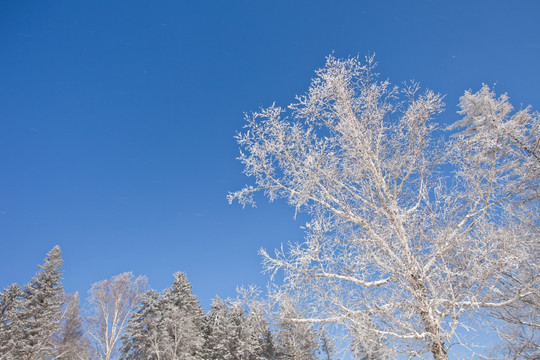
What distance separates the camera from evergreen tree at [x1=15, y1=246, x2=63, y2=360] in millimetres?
18859

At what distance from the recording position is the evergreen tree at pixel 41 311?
18.9 m

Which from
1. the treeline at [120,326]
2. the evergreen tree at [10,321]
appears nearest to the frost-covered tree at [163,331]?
the treeline at [120,326]

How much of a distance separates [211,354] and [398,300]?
26978 mm

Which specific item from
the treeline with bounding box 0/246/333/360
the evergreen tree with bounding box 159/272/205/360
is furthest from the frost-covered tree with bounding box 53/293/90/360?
the evergreen tree with bounding box 159/272/205/360

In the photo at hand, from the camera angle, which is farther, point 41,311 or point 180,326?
point 180,326

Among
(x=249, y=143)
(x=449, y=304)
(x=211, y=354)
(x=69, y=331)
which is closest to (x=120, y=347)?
(x=69, y=331)

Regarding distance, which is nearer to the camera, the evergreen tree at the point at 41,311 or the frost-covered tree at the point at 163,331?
the evergreen tree at the point at 41,311

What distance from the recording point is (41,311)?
815 inches

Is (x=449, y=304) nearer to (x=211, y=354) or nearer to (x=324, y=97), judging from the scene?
(x=324, y=97)

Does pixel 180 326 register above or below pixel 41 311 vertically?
below

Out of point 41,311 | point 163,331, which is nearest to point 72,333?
point 41,311

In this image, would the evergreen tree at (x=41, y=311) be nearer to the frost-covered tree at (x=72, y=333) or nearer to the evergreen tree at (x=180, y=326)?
the frost-covered tree at (x=72, y=333)

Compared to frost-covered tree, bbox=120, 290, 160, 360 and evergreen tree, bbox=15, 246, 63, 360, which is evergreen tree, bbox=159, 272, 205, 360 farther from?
evergreen tree, bbox=15, 246, 63, 360

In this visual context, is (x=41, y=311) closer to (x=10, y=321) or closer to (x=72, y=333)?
(x=10, y=321)
